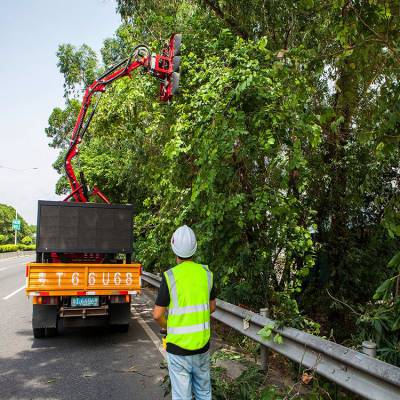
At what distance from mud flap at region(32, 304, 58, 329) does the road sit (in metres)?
0.30

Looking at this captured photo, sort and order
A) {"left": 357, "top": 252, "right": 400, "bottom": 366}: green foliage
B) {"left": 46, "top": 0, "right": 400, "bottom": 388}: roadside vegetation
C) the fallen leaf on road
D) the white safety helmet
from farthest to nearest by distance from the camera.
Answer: {"left": 46, "top": 0, "right": 400, "bottom": 388}: roadside vegetation < the fallen leaf on road < {"left": 357, "top": 252, "right": 400, "bottom": 366}: green foliage < the white safety helmet

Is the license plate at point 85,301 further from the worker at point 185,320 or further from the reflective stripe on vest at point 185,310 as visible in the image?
the reflective stripe on vest at point 185,310

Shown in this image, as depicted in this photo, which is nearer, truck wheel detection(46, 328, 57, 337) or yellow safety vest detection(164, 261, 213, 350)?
yellow safety vest detection(164, 261, 213, 350)

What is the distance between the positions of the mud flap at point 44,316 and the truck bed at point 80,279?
0.46 meters

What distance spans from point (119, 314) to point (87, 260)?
1.77m

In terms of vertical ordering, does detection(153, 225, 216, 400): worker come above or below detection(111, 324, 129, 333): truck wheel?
above

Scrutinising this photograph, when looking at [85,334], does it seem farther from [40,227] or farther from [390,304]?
[390,304]

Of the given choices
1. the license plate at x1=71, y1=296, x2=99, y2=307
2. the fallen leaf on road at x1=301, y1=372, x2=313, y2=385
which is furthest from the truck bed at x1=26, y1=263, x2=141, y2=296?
the fallen leaf on road at x1=301, y1=372, x2=313, y2=385

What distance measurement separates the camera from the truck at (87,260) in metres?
7.35

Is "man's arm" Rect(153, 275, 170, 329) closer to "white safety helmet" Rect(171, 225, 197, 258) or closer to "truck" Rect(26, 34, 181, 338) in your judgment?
"white safety helmet" Rect(171, 225, 197, 258)

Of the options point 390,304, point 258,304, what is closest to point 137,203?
point 258,304

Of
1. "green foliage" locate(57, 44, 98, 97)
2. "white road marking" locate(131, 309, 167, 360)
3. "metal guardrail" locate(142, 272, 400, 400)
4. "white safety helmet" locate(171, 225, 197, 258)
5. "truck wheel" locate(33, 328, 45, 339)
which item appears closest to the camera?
"metal guardrail" locate(142, 272, 400, 400)

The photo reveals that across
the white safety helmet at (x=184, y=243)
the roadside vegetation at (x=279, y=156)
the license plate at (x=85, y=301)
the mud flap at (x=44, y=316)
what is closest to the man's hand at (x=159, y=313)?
the white safety helmet at (x=184, y=243)

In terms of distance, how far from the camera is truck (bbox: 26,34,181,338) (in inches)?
289
